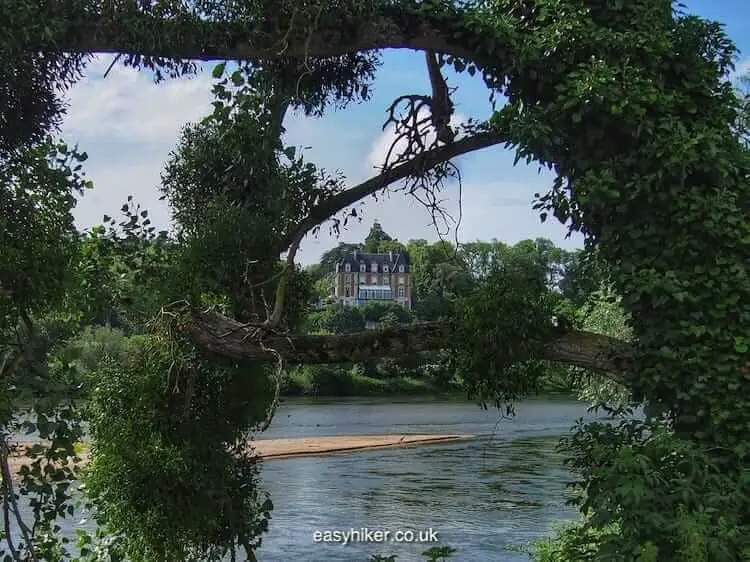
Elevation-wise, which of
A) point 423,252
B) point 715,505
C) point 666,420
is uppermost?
point 423,252

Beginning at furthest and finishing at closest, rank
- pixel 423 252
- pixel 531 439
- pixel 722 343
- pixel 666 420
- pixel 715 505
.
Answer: pixel 531 439 < pixel 423 252 < pixel 666 420 < pixel 722 343 < pixel 715 505

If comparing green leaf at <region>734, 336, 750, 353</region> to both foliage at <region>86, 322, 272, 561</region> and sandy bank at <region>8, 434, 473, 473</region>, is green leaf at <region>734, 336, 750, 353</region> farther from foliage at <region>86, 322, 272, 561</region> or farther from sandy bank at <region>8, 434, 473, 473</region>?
sandy bank at <region>8, 434, 473, 473</region>

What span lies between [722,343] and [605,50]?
4.56 feet

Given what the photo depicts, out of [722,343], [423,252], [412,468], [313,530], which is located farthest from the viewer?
[412,468]

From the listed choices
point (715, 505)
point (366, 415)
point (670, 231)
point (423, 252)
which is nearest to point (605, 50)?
point (670, 231)

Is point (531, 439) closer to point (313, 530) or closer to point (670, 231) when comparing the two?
point (313, 530)

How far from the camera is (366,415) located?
1233 inches

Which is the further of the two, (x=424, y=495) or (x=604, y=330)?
(x=424, y=495)

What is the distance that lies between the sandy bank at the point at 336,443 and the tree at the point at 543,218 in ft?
51.0

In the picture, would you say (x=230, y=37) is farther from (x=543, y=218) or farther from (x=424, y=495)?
(x=424, y=495)

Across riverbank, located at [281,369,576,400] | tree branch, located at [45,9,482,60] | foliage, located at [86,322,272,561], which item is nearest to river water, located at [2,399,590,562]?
foliage, located at [86,322,272,561]

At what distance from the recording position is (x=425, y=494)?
14.8m

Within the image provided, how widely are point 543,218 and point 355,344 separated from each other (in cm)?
110

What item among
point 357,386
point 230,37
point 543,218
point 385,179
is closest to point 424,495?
point 385,179
